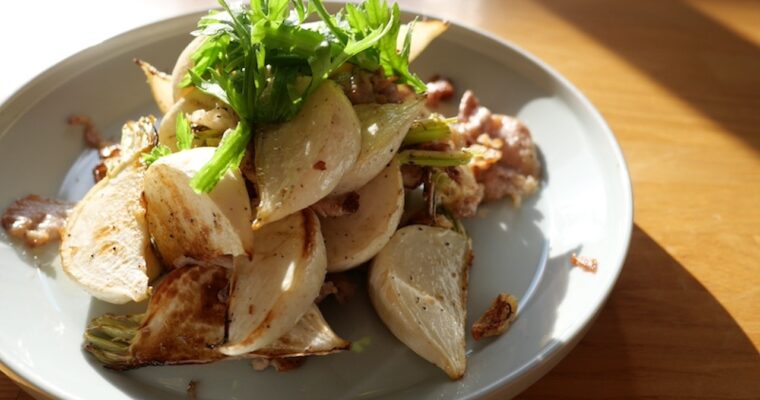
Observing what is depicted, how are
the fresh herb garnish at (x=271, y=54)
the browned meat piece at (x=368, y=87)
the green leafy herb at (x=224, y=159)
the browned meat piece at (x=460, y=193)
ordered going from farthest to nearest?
the browned meat piece at (x=460, y=193) < the browned meat piece at (x=368, y=87) < the fresh herb garnish at (x=271, y=54) < the green leafy herb at (x=224, y=159)

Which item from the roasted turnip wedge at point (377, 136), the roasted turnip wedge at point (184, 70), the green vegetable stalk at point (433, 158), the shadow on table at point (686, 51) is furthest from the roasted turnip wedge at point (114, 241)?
the shadow on table at point (686, 51)

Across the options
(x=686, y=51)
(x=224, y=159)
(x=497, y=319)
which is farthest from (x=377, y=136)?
(x=686, y=51)

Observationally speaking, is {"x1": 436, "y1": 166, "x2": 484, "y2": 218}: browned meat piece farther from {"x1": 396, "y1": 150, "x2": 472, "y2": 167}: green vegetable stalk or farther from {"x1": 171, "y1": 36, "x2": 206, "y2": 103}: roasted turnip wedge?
{"x1": 171, "y1": 36, "x2": 206, "y2": 103}: roasted turnip wedge

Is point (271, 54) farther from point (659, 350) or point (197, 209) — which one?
point (659, 350)

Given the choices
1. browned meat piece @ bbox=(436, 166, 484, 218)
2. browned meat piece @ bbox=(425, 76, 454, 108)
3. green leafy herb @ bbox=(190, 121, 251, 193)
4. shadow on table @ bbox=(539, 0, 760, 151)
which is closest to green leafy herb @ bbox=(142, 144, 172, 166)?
green leafy herb @ bbox=(190, 121, 251, 193)

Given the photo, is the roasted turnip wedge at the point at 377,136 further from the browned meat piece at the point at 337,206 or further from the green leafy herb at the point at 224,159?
the green leafy herb at the point at 224,159

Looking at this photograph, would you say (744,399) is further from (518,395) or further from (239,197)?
(239,197)

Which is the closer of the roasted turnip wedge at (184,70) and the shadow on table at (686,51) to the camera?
the roasted turnip wedge at (184,70)
